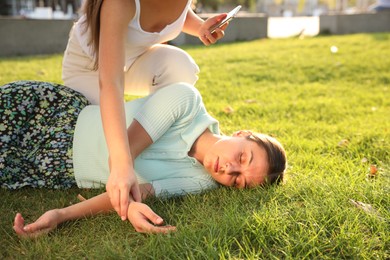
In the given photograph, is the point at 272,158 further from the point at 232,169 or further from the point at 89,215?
the point at 89,215

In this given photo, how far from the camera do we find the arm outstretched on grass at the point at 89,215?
1.90m

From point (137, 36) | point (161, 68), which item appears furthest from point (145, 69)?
point (137, 36)

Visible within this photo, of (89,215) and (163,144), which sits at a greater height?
(163,144)

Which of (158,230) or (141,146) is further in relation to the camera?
(141,146)

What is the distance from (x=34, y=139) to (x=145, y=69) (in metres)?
0.75

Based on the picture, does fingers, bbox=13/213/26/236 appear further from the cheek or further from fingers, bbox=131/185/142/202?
the cheek

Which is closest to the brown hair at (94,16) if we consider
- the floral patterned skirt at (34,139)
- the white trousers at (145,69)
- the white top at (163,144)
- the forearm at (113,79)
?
the forearm at (113,79)

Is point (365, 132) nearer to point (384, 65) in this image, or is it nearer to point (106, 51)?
point (106, 51)

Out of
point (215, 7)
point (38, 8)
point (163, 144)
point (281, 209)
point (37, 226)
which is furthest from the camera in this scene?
point (215, 7)

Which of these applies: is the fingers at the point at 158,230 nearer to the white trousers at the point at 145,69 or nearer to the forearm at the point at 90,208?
the forearm at the point at 90,208

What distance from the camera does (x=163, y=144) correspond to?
2496mm

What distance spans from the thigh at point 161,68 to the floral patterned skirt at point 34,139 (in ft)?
1.64

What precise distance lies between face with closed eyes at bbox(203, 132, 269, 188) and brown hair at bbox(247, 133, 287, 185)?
19mm

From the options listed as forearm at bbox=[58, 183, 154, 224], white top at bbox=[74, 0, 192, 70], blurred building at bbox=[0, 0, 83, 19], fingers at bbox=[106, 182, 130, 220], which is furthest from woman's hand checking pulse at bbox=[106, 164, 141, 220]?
blurred building at bbox=[0, 0, 83, 19]
